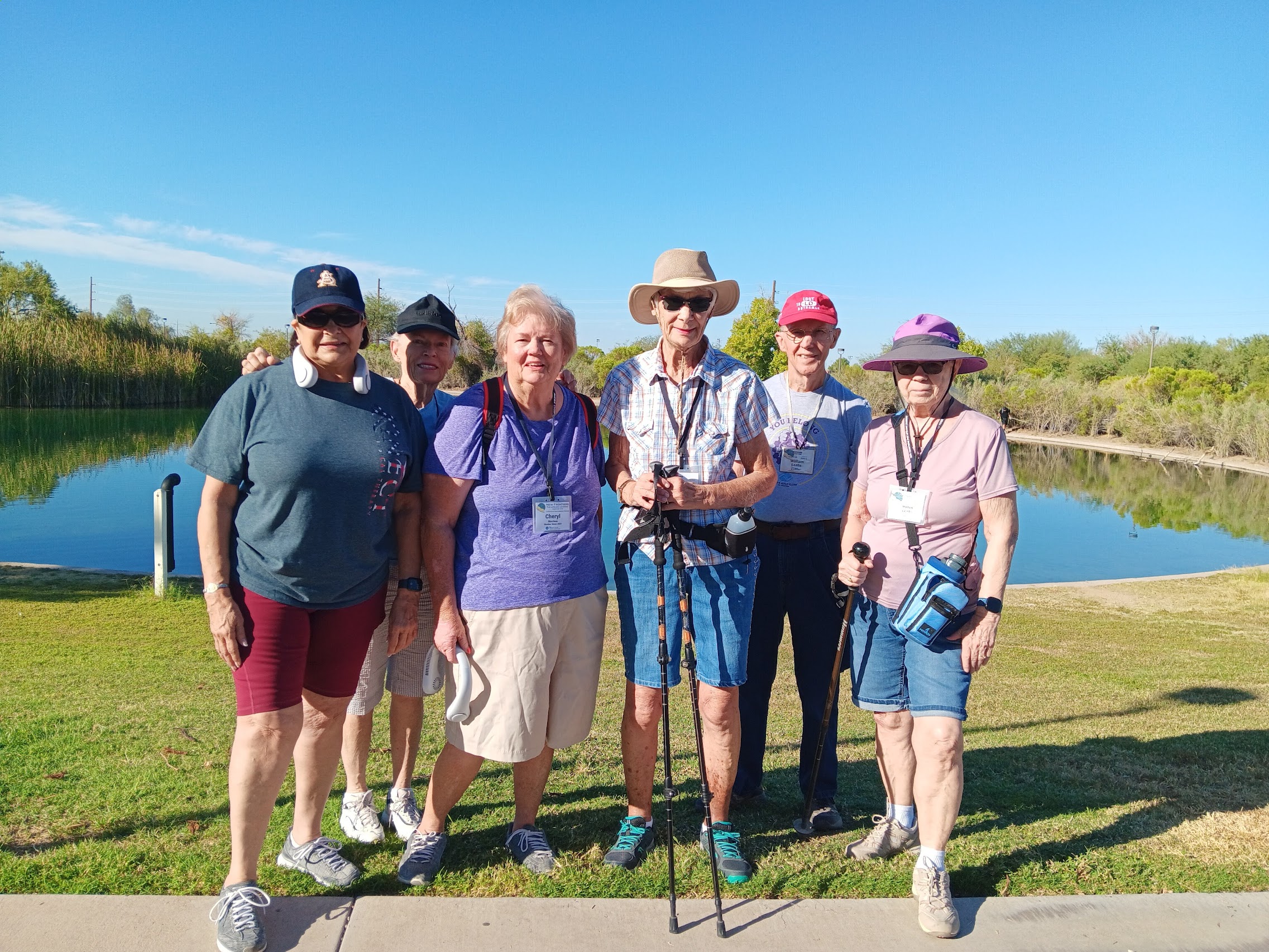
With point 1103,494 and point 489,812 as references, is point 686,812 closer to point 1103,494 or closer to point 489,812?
point 489,812

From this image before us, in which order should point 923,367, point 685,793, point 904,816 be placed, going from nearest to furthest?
point 923,367, point 904,816, point 685,793

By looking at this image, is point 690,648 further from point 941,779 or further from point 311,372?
point 311,372

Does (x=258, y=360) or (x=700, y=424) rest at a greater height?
(x=258, y=360)

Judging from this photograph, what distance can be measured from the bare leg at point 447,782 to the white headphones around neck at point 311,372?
51.6 inches

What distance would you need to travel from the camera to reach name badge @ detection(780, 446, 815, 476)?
12.6 feet

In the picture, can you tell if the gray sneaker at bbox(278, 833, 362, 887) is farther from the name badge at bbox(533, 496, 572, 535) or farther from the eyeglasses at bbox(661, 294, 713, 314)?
the eyeglasses at bbox(661, 294, 713, 314)

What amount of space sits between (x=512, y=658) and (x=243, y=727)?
86cm

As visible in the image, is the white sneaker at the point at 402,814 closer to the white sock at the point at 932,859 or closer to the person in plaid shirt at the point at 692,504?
the person in plaid shirt at the point at 692,504

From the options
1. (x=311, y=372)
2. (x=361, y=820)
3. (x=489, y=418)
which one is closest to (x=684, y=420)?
(x=489, y=418)

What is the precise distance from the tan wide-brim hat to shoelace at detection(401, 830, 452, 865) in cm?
209

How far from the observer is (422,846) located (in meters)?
3.13

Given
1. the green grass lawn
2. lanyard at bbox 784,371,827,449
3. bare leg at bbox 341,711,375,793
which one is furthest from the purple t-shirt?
lanyard at bbox 784,371,827,449

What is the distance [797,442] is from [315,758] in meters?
2.30

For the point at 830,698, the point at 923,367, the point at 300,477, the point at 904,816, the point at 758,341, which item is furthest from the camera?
the point at 758,341
